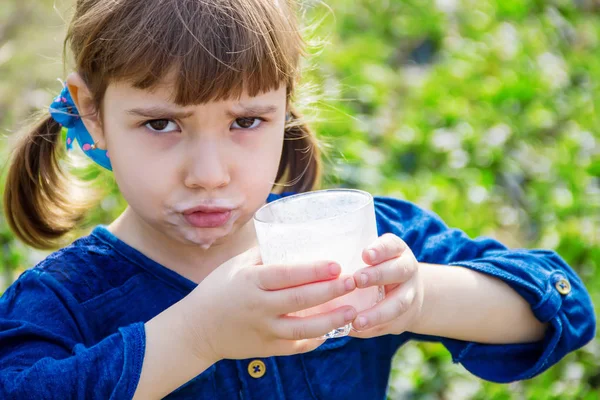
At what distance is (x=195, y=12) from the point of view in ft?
5.69

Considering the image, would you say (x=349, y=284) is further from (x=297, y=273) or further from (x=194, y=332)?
(x=194, y=332)

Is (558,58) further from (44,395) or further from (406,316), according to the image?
(44,395)

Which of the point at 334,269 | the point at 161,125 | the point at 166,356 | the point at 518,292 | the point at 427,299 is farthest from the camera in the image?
the point at 518,292

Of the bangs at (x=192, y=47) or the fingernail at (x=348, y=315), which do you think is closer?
the fingernail at (x=348, y=315)

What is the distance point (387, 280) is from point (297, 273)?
179mm

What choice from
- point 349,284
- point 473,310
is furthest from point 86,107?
point 473,310

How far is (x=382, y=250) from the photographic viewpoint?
1.53 metres

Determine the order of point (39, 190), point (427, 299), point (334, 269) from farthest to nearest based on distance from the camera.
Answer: point (39, 190), point (427, 299), point (334, 269)

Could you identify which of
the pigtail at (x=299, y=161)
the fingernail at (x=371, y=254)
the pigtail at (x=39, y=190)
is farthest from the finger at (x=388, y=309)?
the pigtail at (x=39, y=190)

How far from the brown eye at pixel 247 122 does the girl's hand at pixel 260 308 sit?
327 mm

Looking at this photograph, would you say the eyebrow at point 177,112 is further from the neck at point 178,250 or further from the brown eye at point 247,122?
the neck at point 178,250

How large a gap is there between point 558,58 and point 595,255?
2097mm

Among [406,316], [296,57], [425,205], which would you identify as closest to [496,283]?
[406,316]

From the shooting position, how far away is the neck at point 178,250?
2.01m
